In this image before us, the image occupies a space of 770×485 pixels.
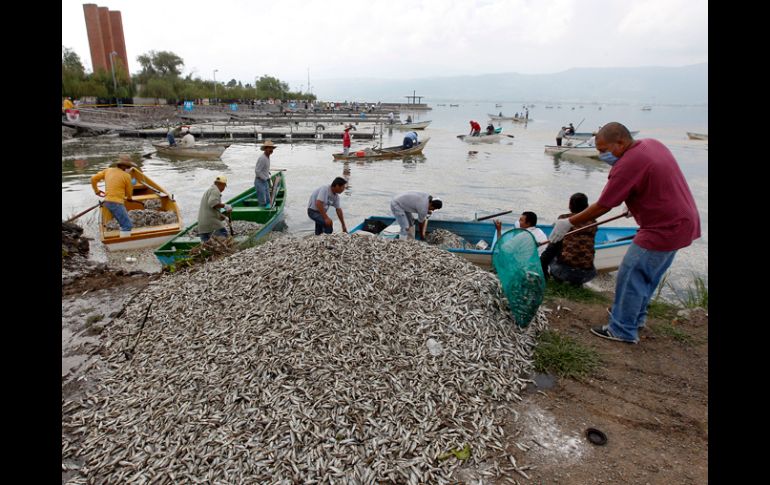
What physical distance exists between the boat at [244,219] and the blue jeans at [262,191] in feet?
1.08

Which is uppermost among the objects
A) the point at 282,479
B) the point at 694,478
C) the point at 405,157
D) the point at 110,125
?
the point at 110,125

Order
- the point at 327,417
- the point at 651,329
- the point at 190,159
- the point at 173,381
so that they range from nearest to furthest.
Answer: the point at 327,417, the point at 173,381, the point at 651,329, the point at 190,159

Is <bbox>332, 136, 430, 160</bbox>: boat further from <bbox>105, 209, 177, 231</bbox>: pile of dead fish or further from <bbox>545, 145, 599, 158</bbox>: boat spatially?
<bbox>105, 209, 177, 231</bbox>: pile of dead fish

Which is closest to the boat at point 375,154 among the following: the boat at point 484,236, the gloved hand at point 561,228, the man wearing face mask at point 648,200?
the boat at point 484,236

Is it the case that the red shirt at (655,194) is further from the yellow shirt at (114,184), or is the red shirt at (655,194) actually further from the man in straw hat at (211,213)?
the yellow shirt at (114,184)

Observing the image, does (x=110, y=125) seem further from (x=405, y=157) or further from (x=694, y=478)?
(x=694, y=478)

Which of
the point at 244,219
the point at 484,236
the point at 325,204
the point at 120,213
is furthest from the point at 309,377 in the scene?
the point at 120,213

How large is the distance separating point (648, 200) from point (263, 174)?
10.2 metres

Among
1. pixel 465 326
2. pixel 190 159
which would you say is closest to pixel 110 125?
pixel 190 159

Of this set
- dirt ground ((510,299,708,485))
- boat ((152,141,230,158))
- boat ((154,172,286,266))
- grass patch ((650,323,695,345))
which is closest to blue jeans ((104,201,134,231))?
boat ((154,172,286,266))

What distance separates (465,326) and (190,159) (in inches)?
1066

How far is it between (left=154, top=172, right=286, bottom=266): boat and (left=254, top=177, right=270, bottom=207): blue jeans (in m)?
0.33

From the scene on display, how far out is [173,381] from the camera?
4594mm

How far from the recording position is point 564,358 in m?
5.29
